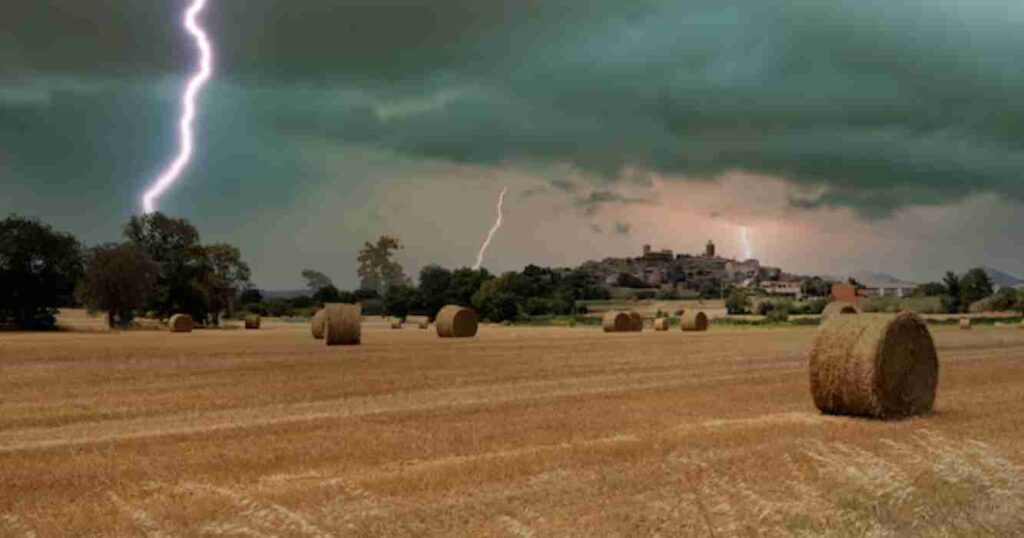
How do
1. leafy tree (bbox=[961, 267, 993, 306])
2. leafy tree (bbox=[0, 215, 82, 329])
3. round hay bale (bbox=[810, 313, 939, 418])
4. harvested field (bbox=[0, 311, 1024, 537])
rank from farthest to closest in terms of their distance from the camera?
leafy tree (bbox=[961, 267, 993, 306]) < leafy tree (bbox=[0, 215, 82, 329]) < round hay bale (bbox=[810, 313, 939, 418]) < harvested field (bbox=[0, 311, 1024, 537])

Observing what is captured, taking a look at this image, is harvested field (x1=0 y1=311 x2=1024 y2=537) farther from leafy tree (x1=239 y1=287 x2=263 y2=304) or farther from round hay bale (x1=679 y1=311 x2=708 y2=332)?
leafy tree (x1=239 y1=287 x2=263 y2=304)

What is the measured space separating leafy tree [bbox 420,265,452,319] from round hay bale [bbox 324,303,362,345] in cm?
6628

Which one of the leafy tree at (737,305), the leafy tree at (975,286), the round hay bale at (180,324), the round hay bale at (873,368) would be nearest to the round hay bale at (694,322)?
the leafy tree at (737,305)

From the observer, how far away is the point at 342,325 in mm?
38719

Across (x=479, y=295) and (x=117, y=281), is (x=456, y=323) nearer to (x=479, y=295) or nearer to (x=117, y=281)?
(x=117, y=281)

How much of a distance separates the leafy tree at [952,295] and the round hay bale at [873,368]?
83867 mm

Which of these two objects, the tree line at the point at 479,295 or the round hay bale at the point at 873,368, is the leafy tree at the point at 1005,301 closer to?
the tree line at the point at 479,295

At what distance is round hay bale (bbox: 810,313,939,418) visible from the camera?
15.6 meters

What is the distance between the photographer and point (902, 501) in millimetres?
8445

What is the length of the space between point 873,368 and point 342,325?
2630cm

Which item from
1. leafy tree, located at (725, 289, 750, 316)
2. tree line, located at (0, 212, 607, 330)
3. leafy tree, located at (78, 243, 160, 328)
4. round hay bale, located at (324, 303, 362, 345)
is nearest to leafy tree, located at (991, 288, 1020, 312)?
leafy tree, located at (725, 289, 750, 316)

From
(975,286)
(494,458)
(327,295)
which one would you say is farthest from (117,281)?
(975,286)

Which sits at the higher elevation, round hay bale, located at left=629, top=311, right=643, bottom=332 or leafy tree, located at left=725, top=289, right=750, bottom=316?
leafy tree, located at left=725, top=289, right=750, bottom=316

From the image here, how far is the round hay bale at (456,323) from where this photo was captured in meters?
45.8
